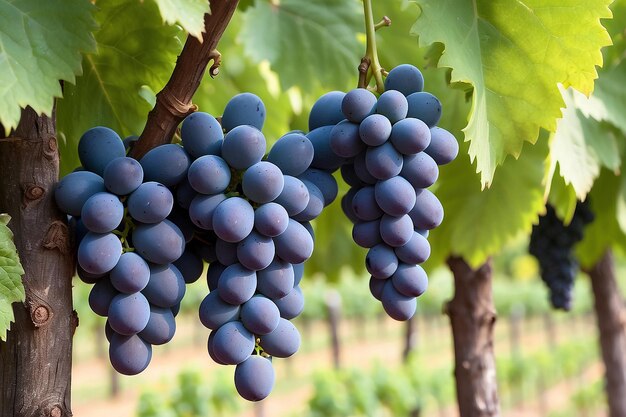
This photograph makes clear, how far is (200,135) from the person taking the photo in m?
0.71

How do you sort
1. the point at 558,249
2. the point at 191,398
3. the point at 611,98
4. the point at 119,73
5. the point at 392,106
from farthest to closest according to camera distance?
the point at 191,398, the point at 558,249, the point at 611,98, the point at 119,73, the point at 392,106

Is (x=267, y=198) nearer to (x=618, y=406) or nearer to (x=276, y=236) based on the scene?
(x=276, y=236)

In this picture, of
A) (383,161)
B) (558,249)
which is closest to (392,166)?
(383,161)

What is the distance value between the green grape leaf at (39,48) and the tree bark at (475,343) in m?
1.06

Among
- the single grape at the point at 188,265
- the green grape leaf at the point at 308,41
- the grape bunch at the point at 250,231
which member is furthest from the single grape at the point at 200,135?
the green grape leaf at the point at 308,41

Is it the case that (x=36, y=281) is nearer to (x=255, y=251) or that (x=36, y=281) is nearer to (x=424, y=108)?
(x=255, y=251)

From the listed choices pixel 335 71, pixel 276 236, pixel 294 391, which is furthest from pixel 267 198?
pixel 294 391

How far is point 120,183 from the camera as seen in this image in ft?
2.26

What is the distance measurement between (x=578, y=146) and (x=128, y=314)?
0.77 metres

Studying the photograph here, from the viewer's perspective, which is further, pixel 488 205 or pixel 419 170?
pixel 488 205

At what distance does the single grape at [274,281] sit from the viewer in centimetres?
71

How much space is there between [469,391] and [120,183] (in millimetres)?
1052

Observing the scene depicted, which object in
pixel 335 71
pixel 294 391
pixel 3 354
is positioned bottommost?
pixel 294 391

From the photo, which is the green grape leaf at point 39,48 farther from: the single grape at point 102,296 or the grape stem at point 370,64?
the grape stem at point 370,64
